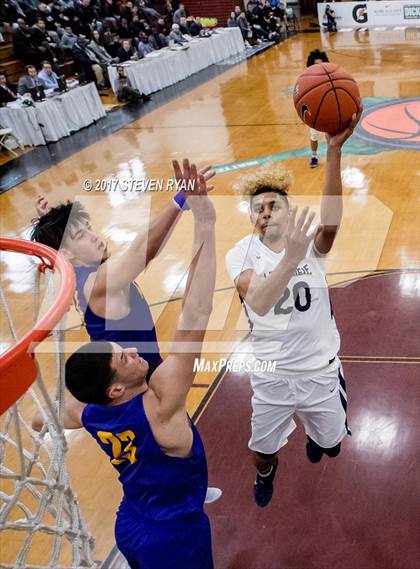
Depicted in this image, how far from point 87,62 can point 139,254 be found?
48.0 feet

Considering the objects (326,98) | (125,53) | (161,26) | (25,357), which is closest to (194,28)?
(161,26)

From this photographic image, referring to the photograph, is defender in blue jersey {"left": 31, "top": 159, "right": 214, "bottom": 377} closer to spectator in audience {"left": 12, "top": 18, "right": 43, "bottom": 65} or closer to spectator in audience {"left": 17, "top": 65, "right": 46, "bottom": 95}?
spectator in audience {"left": 17, "top": 65, "right": 46, "bottom": 95}

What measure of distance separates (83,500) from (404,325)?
2.92 metres

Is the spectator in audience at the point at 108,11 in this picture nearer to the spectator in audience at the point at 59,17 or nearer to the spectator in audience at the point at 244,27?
the spectator in audience at the point at 59,17

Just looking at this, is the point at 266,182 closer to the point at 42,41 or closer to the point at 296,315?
the point at 296,315

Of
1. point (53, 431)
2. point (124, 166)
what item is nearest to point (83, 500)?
point (53, 431)

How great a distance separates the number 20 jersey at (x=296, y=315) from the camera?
2.77 meters

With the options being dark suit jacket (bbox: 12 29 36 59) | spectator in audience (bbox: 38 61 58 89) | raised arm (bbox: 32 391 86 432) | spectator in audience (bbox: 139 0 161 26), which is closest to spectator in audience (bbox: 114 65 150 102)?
spectator in audience (bbox: 38 61 58 89)

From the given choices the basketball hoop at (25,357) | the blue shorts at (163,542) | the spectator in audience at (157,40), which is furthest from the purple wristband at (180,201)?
the spectator in audience at (157,40)

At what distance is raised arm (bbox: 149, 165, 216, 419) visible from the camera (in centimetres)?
196

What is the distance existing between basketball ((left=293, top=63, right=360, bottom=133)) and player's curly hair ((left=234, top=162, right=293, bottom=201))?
0.30 m

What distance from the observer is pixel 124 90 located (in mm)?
14438

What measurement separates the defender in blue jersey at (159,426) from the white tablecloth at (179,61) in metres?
13.8

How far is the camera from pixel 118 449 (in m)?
2.12
